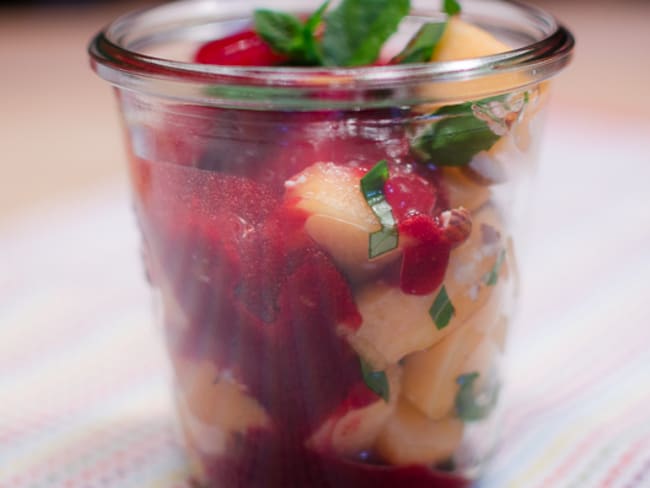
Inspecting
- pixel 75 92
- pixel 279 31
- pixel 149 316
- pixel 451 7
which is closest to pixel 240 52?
pixel 279 31

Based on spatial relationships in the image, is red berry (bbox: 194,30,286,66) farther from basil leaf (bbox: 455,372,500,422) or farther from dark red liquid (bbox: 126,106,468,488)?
basil leaf (bbox: 455,372,500,422)

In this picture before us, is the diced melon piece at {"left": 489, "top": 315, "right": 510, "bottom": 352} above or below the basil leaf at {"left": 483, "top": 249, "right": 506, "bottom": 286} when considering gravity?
below

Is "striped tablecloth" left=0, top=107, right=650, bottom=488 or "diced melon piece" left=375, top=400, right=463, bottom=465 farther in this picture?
"striped tablecloth" left=0, top=107, right=650, bottom=488

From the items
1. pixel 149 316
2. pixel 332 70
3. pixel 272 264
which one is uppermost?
pixel 332 70

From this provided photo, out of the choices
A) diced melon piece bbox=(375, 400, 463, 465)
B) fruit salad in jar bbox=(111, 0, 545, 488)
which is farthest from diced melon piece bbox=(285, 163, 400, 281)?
diced melon piece bbox=(375, 400, 463, 465)

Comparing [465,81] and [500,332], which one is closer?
[465,81]

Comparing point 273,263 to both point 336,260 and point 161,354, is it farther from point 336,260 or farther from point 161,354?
point 161,354
